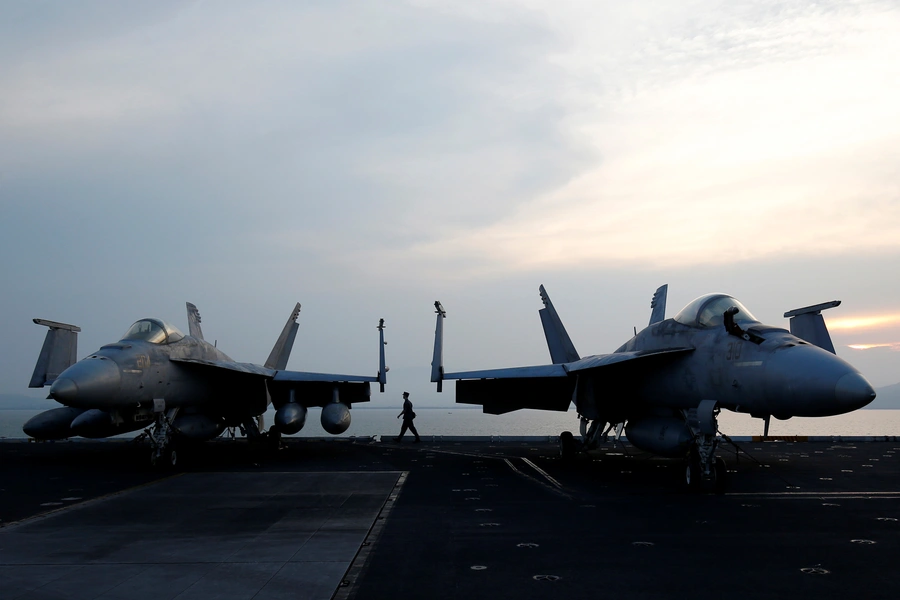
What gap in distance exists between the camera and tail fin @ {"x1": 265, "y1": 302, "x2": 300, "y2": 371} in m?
22.6

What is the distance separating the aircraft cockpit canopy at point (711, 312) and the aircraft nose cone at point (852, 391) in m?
2.65

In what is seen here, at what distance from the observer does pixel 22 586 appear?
5168 mm

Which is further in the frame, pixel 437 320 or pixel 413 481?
pixel 437 320

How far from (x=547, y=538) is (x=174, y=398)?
11.0m

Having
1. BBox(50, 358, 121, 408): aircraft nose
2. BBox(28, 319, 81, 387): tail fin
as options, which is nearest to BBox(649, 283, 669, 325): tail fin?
BBox(50, 358, 121, 408): aircraft nose

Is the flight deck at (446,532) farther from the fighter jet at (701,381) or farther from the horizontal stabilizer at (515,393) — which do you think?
the horizontal stabilizer at (515,393)

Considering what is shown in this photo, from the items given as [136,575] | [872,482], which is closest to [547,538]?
[136,575]

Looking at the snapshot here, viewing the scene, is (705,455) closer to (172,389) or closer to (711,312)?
(711,312)

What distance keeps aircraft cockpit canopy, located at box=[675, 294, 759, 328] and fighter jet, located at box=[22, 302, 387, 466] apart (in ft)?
33.8

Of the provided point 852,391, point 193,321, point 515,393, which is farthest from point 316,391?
point 852,391

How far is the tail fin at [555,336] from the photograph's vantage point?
19.4 metres

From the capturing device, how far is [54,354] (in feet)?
64.0

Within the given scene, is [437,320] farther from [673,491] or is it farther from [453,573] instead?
[453,573]

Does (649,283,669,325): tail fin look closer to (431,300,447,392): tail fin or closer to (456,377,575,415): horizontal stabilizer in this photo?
(456,377,575,415): horizontal stabilizer
